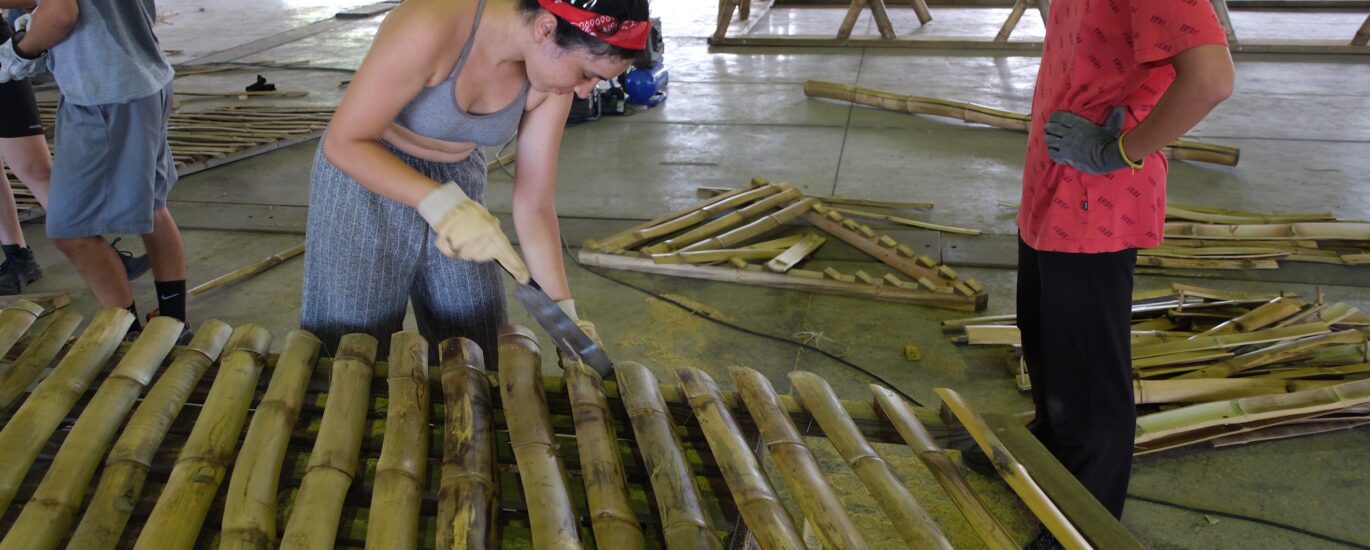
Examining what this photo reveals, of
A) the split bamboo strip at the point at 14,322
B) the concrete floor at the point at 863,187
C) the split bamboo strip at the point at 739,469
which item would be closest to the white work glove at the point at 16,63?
the concrete floor at the point at 863,187

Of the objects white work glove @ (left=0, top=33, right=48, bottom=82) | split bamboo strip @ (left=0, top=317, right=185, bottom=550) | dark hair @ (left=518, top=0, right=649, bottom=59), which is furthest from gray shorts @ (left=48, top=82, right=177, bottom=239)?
dark hair @ (left=518, top=0, right=649, bottom=59)

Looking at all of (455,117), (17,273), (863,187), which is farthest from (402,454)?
(863,187)

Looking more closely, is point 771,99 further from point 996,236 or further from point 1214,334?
point 1214,334

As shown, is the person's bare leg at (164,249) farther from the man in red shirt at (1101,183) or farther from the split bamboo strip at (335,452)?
the man in red shirt at (1101,183)

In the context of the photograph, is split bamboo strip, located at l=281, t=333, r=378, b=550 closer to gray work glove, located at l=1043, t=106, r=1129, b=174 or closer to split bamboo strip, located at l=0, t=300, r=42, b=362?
split bamboo strip, located at l=0, t=300, r=42, b=362

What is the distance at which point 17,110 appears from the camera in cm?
335

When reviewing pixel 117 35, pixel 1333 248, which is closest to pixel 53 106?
pixel 117 35

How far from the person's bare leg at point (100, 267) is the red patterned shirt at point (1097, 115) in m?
2.89

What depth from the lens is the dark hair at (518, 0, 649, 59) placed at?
1622 millimetres

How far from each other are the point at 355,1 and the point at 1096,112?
11832mm

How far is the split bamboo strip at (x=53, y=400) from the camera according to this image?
1.59m

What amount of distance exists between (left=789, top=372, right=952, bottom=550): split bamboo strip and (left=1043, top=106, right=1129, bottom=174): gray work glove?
2.22 feet

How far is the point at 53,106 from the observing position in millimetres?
6574

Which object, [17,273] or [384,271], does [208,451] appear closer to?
[384,271]
